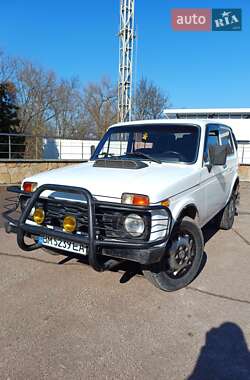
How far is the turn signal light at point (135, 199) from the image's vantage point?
9.11 ft

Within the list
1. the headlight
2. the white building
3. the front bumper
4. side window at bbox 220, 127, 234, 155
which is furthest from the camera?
the white building

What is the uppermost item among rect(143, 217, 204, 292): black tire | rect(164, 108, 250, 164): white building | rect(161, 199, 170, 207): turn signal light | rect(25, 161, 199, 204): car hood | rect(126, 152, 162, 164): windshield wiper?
rect(164, 108, 250, 164): white building

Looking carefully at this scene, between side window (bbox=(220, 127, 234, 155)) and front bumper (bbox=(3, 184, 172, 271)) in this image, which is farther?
side window (bbox=(220, 127, 234, 155))

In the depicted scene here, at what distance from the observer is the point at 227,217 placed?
19.8 ft

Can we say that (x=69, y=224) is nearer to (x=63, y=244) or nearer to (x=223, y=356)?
(x=63, y=244)

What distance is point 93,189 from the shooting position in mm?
3010

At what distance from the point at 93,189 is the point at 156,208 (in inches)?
27.3

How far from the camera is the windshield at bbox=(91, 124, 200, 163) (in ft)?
13.4

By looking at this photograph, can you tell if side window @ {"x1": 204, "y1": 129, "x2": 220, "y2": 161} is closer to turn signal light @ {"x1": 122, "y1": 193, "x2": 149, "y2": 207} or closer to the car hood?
the car hood

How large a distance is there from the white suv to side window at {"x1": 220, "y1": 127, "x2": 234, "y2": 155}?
2.55 ft

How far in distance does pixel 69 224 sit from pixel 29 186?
2.76ft

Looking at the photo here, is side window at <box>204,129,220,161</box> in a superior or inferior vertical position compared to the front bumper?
superior

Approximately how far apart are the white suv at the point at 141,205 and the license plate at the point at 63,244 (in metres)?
0.01

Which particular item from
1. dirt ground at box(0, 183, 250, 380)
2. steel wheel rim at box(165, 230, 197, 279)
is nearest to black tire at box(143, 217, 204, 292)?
steel wheel rim at box(165, 230, 197, 279)
